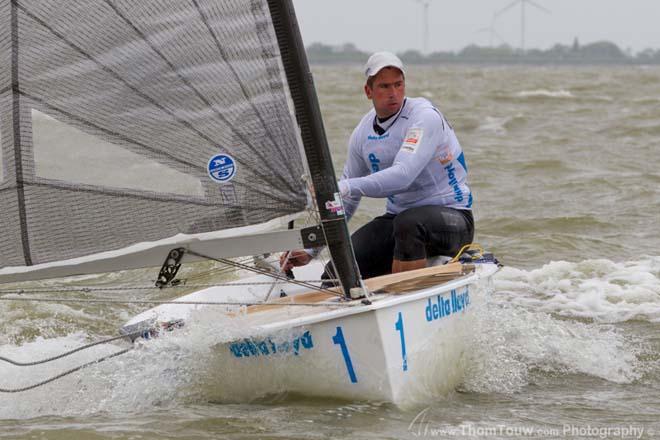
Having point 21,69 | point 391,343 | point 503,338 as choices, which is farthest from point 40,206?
point 503,338

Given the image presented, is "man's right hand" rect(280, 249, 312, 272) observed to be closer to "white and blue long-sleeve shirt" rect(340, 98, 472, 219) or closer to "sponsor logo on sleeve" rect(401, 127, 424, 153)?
"white and blue long-sleeve shirt" rect(340, 98, 472, 219)

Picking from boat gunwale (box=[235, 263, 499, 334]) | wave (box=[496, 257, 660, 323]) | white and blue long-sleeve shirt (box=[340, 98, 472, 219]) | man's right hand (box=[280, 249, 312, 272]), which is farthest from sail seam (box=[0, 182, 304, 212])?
wave (box=[496, 257, 660, 323])

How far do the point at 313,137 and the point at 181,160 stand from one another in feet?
1.48

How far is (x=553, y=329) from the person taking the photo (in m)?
5.13

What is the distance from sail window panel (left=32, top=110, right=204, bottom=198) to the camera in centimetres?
358

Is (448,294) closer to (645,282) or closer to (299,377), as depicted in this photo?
(299,377)

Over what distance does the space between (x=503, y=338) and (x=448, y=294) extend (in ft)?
3.12

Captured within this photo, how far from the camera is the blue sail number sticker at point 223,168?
3.56 meters

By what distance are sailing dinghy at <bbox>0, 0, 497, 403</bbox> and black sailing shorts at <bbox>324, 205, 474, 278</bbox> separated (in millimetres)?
573

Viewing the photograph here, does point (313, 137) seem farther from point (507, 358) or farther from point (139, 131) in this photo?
point (507, 358)

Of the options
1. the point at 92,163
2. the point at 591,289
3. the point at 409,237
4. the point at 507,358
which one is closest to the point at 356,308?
the point at 409,237

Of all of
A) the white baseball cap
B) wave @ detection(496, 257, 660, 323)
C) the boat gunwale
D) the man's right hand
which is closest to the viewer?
the boat gunwale

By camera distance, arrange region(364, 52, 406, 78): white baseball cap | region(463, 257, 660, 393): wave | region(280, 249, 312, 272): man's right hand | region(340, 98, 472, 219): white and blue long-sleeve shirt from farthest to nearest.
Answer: region(280, 249, 312, 272): man's right hand < region(463, 257, 660, 393): wave < region(364, 52, 406, 78): white baseball cap < region(340, 98, 472, 219): white and blue long-sleeve shirt

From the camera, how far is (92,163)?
3594 millimetres
